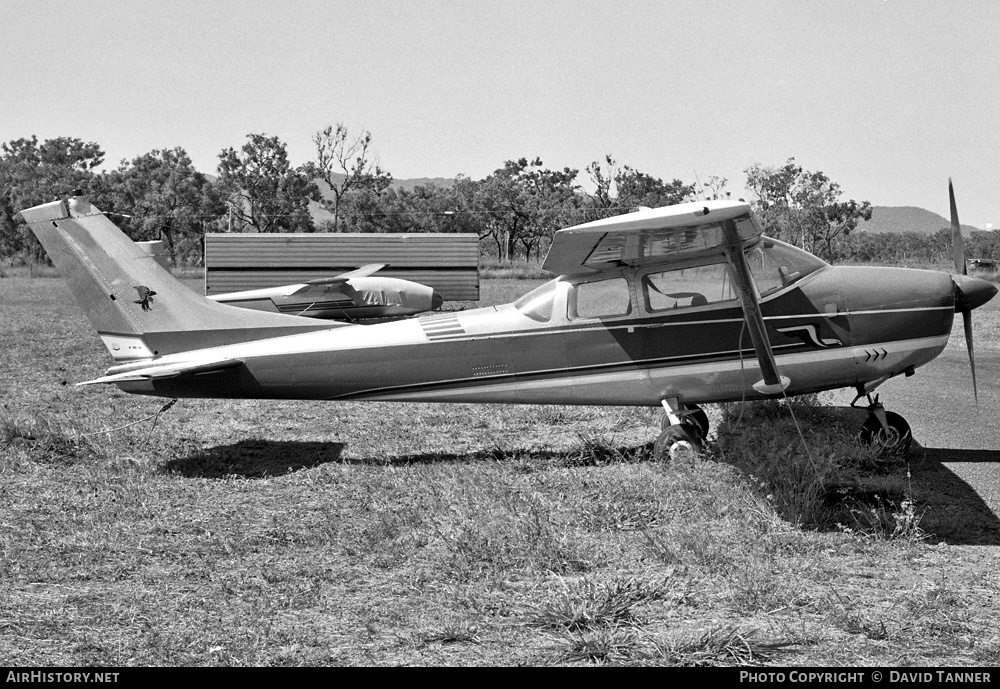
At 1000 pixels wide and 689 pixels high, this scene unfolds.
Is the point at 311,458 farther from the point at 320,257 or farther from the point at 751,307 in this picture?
the point at 320,257

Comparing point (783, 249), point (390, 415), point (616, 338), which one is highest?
point (783, 249)

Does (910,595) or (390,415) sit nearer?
(910,595)

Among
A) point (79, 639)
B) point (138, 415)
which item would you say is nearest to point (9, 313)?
point (138, 415)

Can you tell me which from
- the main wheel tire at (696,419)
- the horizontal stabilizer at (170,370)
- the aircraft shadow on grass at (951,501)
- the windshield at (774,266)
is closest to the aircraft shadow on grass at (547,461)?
the aircraft shadow on grass at (951,501)

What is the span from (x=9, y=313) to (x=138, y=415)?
1716 centimetres

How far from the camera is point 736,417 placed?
10641 mm

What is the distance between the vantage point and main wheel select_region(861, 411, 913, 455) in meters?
8.45

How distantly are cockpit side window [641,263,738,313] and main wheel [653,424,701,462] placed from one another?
44.8 inches

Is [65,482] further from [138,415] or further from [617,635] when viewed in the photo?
[617,635]

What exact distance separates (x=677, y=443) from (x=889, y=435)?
201 cm

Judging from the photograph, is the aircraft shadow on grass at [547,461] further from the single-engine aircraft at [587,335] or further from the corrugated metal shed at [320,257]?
the corrugated metal shed at [320,257]

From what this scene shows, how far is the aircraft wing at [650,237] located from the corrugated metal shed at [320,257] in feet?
64.6

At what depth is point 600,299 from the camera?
873cm

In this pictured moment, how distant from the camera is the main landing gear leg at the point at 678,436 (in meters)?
8.34
